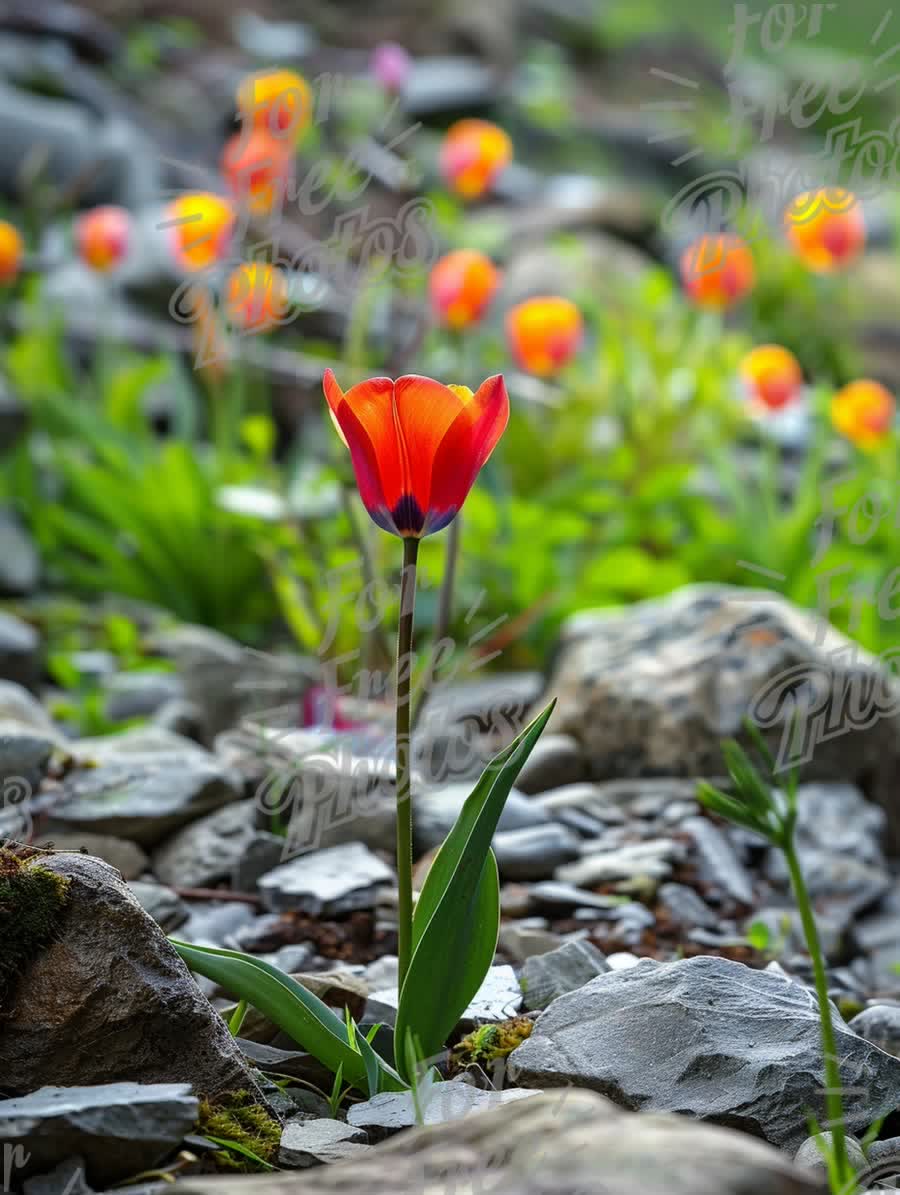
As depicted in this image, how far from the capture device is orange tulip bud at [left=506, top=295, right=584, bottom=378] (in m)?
3.35

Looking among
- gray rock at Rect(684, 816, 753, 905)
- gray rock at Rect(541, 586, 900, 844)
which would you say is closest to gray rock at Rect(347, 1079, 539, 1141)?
gray rock at Rect(684, 816, 753, 905)

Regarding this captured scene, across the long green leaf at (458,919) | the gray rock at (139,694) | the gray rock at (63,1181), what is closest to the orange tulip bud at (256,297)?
the gray rock at (139,694)

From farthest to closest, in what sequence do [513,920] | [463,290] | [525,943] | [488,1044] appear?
[463,290] → [513,920] → [525,943] → [488,1044]

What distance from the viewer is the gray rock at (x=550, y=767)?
2293 millimetres

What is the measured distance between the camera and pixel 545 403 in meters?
3.95

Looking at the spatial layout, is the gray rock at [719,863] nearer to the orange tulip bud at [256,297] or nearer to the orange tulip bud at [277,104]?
the orange tulip bud at [256,297]

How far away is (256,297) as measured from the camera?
2820 mm

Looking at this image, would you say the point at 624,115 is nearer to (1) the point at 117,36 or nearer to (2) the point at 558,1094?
(1) the point at 117,36

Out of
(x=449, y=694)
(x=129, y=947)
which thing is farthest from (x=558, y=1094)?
(x=449, y=694)

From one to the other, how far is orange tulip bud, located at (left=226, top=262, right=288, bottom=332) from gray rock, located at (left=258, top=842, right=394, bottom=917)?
1.32 meters

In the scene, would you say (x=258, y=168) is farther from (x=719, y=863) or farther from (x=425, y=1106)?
(x=425, y=1106)

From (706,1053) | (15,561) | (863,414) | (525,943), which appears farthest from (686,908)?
(15,561)

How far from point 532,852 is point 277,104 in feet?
5.92

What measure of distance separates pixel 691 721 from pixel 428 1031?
128 cm
